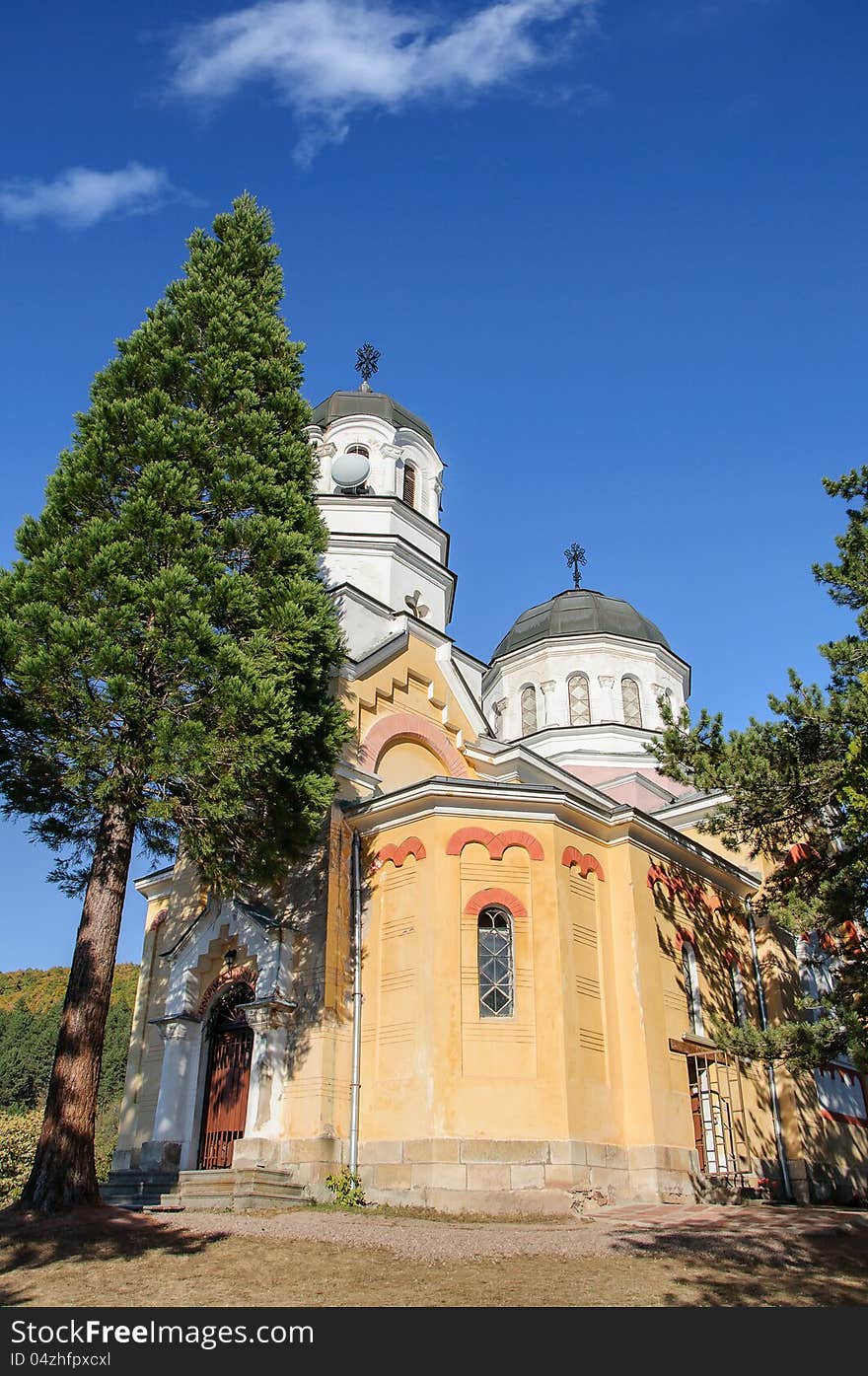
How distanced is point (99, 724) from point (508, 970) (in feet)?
23.7

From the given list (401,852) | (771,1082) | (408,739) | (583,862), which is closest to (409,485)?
(408,739)

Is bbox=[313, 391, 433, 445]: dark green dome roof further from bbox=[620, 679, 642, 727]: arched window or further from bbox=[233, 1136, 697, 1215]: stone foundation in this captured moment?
bbox=[233, 1136, 697, 1215]: stone foundation

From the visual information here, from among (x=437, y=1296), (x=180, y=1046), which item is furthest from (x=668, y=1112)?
(x=437, y=1296)

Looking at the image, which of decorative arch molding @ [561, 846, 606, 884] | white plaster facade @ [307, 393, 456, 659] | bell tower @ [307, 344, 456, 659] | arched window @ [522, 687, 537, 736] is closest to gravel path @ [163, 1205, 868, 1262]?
decorative arch molding @ [561, 846, 606, 884]

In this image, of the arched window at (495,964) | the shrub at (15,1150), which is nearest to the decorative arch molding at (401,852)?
the arched window at (495,964)

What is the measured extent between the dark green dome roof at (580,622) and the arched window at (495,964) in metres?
14.3

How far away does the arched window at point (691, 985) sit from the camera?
17.9m

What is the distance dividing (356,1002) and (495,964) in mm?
2264

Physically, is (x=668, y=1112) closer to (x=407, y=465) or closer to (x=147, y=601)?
(x=147, y=601)

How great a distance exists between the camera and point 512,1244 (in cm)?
1036

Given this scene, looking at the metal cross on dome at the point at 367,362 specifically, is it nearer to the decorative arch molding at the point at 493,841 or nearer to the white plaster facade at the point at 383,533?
the white plaster facade at the point at 383,533

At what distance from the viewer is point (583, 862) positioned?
54.6 feet

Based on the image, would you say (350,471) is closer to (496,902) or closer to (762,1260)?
(496,902)

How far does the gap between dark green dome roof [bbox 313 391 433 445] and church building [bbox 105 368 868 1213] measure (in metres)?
5.29
